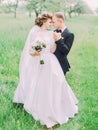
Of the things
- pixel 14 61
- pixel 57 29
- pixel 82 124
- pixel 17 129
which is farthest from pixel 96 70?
pixel 17 129

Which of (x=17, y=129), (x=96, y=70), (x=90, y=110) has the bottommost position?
(x=96, y=70)

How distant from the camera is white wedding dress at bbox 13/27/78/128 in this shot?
7676 mm

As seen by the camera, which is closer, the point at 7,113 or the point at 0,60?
the point at 7,113

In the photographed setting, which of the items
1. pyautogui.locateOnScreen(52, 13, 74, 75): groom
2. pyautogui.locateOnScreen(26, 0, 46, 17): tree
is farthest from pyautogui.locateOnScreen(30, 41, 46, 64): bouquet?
pyautogui.locateOnScreen(26, 0, 46, 17): tree

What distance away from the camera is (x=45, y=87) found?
7719mm

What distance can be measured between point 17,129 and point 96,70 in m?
7.45

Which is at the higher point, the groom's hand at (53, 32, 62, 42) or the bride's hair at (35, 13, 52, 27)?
the bride's hair at (35, 13, 52, 27)

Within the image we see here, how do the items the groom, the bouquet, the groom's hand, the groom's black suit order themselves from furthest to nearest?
the groom's black suit, the groom, the groom's hand, the bouquet

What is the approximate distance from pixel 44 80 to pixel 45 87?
0.15m

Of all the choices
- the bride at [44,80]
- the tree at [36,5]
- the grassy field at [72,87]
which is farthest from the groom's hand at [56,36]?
the tree at [36,5]

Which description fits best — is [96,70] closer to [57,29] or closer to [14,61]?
[14,61]

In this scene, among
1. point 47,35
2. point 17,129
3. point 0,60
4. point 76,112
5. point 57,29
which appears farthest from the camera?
point 0,60

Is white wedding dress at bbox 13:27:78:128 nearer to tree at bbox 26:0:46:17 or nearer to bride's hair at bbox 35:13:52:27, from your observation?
bride's hair at bbox 35:13:52:27

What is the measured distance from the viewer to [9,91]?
941 cm
